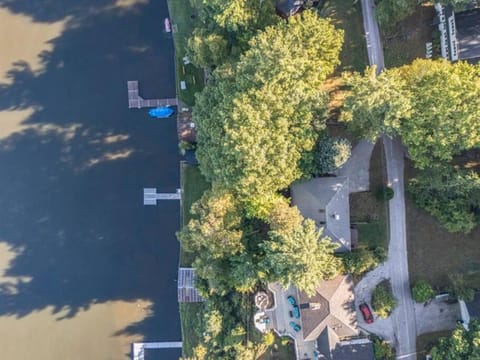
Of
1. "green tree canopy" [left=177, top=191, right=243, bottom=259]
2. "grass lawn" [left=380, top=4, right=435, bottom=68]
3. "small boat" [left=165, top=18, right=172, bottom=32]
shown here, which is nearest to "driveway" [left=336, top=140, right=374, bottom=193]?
"grass lawn" [left=380, top=4, right=435, bottom=68]

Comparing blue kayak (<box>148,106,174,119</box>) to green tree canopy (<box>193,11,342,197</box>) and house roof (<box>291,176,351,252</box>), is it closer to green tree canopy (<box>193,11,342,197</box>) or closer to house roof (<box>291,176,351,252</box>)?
green tree canopy (<box>193,11,342,197</box>)

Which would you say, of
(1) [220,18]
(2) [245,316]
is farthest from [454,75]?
(2) [245,316]

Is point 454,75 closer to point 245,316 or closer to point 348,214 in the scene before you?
point 348,214

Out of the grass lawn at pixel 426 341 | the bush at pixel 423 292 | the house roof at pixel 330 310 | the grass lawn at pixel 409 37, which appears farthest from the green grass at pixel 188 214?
the grass lawn at pixel 426 341

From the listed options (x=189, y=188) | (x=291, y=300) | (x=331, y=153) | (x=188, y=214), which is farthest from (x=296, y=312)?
(x=189, y=188)

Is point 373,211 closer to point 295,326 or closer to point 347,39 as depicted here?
point 295,326
